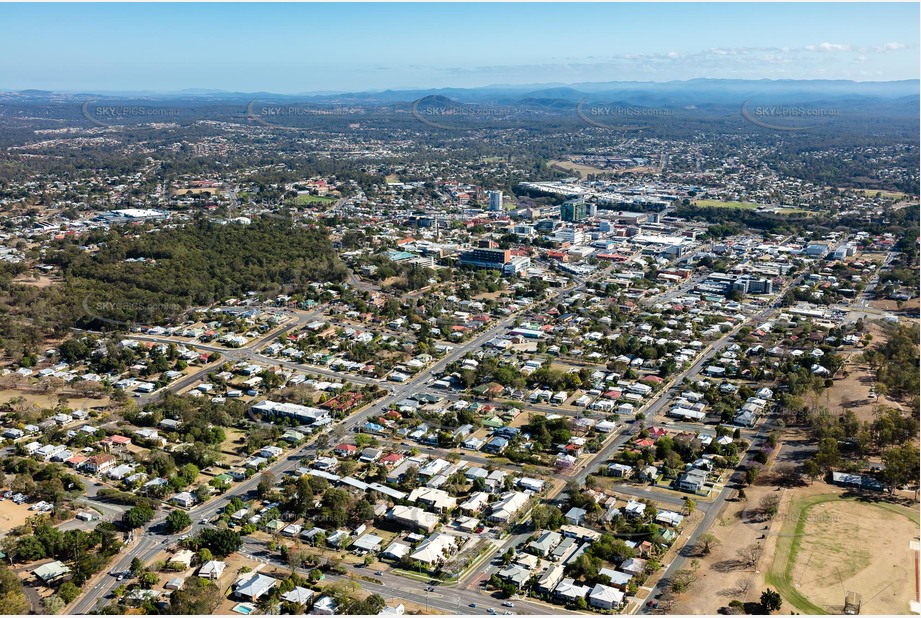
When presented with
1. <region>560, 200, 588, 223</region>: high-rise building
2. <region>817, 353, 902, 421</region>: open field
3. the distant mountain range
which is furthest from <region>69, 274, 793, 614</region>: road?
the distant mountain range

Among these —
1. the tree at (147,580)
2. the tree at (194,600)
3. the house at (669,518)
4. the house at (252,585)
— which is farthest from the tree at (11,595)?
the house at (669,518)

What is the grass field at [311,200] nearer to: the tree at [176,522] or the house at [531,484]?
the house at [531,484]

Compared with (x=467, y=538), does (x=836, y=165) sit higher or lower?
higher

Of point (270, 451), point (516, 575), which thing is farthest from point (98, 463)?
point (516, 575)

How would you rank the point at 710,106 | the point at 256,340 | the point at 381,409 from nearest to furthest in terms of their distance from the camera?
the point at 381,409 → the point at 256,340 → the point at 710,106

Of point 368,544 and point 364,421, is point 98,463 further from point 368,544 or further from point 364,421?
point 368,544

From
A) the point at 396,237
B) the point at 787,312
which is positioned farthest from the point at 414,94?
the point at 787,312

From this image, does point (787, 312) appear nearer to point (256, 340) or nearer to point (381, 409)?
point (381, 409)
